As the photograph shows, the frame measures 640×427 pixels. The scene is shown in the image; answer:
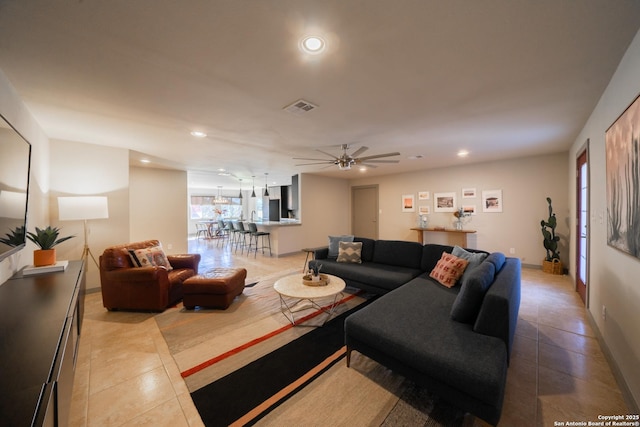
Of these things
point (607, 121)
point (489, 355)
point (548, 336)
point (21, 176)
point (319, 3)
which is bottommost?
point (548, 336)

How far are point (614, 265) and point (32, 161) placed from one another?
5954mm

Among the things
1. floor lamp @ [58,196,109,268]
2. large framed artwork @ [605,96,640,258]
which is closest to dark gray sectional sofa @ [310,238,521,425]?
large framed artwork @ [605,96,640,258]

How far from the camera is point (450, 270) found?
9.40 feet

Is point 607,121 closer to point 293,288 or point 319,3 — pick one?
point 319,3

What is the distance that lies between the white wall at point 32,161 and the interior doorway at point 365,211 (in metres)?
7.14

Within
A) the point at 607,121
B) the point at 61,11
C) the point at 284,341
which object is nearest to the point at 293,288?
the point at 284,341

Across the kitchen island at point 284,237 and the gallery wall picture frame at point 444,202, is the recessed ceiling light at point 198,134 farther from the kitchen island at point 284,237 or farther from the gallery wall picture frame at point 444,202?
the gallery wall picture frame at point 444,202

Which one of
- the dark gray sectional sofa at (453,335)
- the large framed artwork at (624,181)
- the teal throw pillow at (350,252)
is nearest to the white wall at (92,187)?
the teal throw pillow at (350,252)

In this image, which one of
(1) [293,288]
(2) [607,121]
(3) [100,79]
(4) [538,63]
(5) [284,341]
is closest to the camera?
(4) [538,63]

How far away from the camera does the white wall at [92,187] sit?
350 centimetres

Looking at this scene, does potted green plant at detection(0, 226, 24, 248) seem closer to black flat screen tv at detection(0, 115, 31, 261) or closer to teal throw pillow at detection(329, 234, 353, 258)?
black flat screen tv at detection(0, 115, 31, 261)

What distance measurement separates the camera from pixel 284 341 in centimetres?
238

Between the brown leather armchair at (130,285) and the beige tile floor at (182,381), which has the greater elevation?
the brown leather armchair at (130,285)

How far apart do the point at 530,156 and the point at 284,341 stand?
19.9ft
